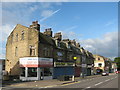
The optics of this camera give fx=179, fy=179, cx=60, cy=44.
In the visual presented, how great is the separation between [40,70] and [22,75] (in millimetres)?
3679

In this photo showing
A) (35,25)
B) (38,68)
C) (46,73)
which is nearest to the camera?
(38,68)

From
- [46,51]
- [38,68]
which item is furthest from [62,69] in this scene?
[38,68]

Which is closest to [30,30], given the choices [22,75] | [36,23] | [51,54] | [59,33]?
[36,23]

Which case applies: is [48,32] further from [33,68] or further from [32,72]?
[32,72]

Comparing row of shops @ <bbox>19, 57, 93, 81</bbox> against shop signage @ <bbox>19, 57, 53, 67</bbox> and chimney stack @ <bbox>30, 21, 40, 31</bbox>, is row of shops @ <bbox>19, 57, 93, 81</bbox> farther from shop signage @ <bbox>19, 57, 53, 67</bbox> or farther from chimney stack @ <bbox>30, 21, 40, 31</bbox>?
chimney stack @ <bbox>30, 21, 40, 31</bbox>

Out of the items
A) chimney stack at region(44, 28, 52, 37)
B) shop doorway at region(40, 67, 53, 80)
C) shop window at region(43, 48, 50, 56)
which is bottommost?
shop doorway at region(40, 67, 53, 80)

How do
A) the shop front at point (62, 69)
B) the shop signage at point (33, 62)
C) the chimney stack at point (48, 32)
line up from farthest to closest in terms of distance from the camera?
1. the chimney stack at point (48, 32)
2. the shop front at point (62, 69)
3. the shop signage at point (33, 62)

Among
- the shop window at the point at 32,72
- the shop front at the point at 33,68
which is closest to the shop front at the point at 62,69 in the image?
the shop front at the point at 33,68

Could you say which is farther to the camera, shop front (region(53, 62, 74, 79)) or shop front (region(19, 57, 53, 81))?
shop front (region(53, 62, 74, 79))

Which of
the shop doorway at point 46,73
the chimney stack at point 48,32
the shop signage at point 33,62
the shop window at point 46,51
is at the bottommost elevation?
the shop doorway at point 46,73

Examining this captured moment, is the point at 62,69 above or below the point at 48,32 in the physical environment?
below

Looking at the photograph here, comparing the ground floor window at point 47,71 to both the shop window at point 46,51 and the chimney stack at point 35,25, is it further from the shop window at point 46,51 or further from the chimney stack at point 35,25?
the chimney stack at point 35,25

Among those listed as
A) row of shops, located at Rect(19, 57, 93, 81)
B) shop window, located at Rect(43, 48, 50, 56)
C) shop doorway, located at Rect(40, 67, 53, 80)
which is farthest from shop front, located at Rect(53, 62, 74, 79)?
shop window, located at Rect(43, 48, 50, 56)

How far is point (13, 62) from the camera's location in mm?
37875
